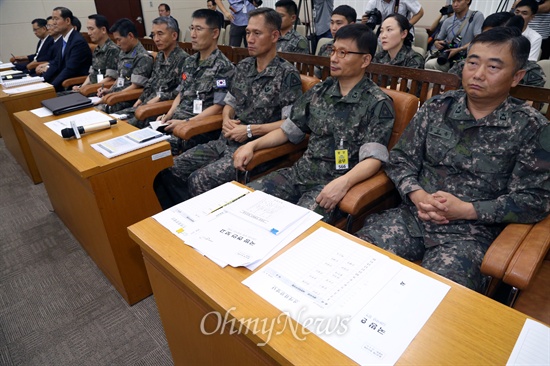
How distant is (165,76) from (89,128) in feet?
3.98

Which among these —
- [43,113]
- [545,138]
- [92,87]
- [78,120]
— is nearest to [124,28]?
[92,87]

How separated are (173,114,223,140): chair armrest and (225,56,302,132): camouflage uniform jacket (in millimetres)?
136

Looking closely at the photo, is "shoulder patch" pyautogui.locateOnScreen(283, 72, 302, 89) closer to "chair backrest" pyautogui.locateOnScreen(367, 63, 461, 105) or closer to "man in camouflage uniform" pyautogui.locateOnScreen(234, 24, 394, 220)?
"man in camouflage uniform" pyautogui.locateOnScreen(234, 24, 394, 220)

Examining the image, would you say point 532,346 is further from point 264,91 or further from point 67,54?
point 67,54

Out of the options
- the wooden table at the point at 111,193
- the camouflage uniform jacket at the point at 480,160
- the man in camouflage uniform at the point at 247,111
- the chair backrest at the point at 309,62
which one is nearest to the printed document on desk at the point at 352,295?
the camouflage uniform jacket at the point at 480,160

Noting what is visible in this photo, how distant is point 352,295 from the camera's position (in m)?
0.75

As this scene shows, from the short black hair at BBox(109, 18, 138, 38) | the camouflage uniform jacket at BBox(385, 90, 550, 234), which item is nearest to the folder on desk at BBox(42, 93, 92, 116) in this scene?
the short black hair at BBox(109, 18, 138, 38)

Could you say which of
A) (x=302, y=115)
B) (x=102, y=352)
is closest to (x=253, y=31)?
(x=302, y=115)

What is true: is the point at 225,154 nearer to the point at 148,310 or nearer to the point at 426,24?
the point at 148,310

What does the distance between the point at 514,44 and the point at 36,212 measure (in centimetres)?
298

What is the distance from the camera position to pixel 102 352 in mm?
1464

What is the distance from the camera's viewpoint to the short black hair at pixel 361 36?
5.07 feet

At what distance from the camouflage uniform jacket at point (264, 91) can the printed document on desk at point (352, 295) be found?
125 centimetres

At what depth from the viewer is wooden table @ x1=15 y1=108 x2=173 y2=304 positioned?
4.93 ft
